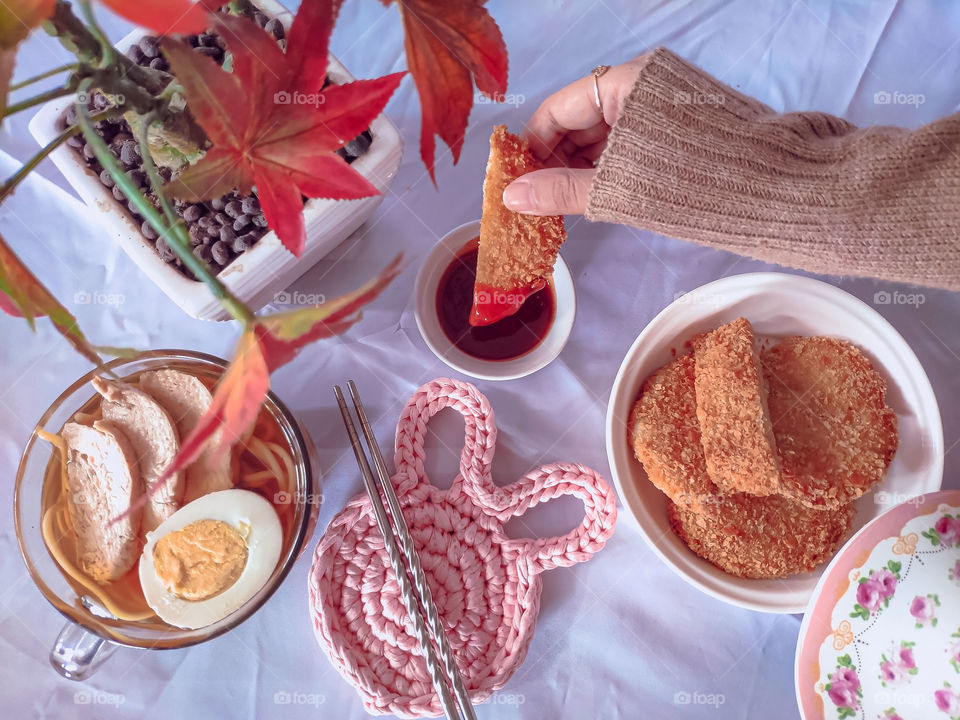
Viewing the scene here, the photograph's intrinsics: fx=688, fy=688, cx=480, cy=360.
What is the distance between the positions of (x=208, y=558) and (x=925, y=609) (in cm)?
60

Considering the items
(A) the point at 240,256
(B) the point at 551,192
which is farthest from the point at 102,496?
(B) the point at 551,192

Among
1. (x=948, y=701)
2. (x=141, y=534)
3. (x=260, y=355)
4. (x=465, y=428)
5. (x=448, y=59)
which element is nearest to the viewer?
(x=260, y=355)

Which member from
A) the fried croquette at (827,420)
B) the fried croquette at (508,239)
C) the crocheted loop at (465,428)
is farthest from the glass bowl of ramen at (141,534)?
the fried croquette at (827,420)

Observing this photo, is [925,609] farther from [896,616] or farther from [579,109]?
[579,109]

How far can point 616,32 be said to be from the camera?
2.49 feet

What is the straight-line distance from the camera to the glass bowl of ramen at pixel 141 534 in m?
0.60

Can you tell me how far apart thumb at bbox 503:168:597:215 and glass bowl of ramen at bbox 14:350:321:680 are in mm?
282

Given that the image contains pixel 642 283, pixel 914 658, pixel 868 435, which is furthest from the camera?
pixel 642 283

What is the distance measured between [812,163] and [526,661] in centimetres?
56

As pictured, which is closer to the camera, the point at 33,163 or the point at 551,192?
the point at 33,163

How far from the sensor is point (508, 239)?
2.14ft

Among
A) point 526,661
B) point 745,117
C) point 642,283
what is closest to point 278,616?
point 526,661

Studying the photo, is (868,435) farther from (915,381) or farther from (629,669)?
(629,669)

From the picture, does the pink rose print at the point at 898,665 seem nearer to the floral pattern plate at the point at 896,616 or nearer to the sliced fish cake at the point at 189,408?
the floral pattern plate at the point at 896,616
